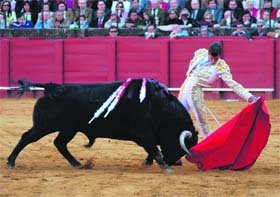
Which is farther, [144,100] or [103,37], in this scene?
[103,37]

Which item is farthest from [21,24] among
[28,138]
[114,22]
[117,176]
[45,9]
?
[117,176]

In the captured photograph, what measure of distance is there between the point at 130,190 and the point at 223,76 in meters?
1.87

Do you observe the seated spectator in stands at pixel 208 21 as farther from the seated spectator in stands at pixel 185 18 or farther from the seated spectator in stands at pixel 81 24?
the seated spectator in stands at pixel 81 24

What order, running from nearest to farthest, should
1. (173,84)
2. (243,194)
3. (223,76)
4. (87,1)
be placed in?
(243,194) → (223,76) → (173,84) → (87,1)

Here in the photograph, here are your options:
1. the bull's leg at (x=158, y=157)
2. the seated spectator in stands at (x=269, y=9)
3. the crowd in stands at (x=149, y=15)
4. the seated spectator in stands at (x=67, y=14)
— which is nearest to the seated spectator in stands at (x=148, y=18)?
the crowd in stands at (x=149, y=15)

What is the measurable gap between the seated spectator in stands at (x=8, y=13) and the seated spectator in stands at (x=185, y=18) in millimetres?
3664

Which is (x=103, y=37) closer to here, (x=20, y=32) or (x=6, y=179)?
(x=20, y=32)

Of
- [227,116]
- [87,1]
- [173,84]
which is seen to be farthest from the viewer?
[87,1]

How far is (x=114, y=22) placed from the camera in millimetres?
15844

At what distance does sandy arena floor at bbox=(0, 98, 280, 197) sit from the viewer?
643 cm

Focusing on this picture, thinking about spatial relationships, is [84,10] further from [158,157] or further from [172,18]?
[158,157]

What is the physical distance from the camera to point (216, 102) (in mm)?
14531

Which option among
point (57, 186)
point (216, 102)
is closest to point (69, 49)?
point (216, 102)

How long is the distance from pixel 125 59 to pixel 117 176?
28.8 feet
